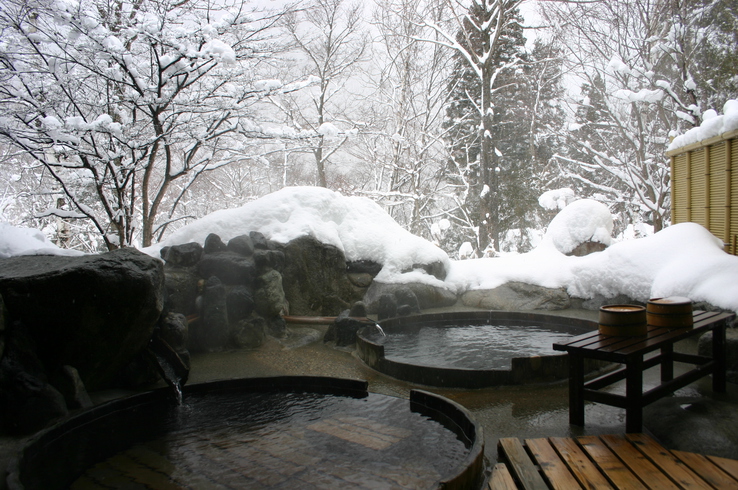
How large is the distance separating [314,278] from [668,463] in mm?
5904

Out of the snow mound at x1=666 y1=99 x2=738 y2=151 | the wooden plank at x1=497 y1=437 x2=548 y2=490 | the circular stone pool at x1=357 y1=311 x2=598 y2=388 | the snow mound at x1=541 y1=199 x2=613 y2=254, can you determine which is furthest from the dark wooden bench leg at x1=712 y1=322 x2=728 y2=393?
the snow mound at x1=541 y1=199 x2=613 y2=254

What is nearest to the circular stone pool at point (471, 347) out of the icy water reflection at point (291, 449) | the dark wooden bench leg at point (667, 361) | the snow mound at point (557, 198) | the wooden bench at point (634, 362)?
the icy water reflection at point (291, 449)

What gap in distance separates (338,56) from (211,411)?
15658mm

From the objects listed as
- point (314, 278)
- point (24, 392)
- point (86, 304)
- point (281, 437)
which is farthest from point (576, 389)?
point (314, 278)

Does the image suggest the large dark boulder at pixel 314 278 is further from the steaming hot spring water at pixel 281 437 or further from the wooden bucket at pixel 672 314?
the wooden bucket at pixel 672 314

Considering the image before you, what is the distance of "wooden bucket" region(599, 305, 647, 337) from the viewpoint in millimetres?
3191

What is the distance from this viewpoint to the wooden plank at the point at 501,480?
217cm

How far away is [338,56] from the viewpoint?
16781mm

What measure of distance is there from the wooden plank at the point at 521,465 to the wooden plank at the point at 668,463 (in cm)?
62

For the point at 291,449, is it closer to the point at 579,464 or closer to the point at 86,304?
the point at 579,464

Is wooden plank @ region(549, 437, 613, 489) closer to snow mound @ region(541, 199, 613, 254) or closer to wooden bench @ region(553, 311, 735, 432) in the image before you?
wooden bench @ region(553, 311, 735, 432)

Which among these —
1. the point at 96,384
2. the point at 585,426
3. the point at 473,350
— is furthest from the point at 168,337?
the point at 585,426

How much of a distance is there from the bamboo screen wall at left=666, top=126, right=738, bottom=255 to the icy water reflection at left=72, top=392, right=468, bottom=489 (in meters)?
6.23

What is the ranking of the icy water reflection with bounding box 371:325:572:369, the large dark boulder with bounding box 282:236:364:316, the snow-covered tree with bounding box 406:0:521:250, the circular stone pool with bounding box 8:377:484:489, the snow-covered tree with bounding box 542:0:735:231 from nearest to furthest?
the circular stone pool with bounding box 8:377:484:489 < the icy water reflection with bounding box 371:325:572:369 < the large dark boulder with bounding box 282:236:364:316 < the snow-covered tree with bounding box 542:0:735:231 < the snow-covered tree with bounding box 406:0:521:250
